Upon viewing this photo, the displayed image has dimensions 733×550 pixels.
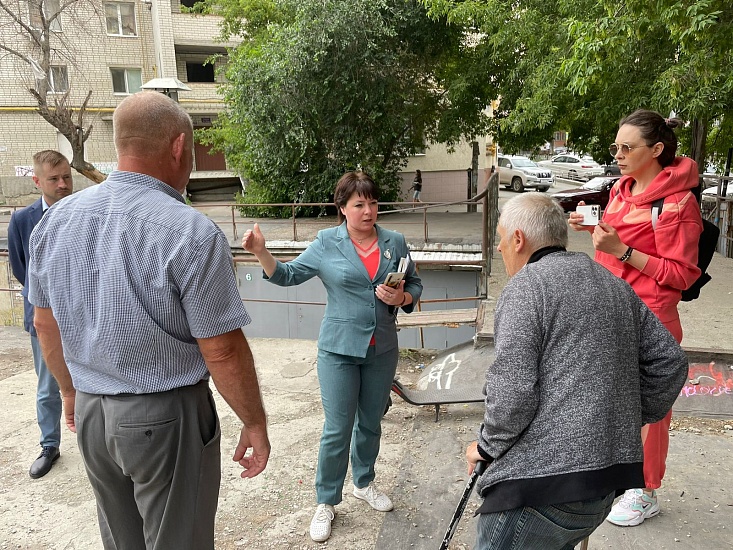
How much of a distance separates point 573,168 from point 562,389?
33.4 meters

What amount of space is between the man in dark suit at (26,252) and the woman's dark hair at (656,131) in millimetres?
3187

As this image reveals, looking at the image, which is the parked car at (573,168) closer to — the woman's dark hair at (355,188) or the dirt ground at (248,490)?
the dirt ground at (248,490)

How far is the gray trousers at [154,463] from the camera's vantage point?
5.98 ft

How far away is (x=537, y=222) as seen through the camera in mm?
1811

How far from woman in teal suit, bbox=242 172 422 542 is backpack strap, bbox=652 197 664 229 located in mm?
1217

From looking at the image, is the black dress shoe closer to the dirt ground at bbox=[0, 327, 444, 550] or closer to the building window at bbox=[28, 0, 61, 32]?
the dirt ground at bbox=[0, 327, 444, 550]

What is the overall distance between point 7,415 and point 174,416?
3.62m

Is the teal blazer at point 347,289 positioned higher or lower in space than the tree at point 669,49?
lower

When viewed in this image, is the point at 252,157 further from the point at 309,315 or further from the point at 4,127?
the point at 4,127

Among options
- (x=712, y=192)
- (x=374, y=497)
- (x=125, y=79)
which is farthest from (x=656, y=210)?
(x=125, y=79)

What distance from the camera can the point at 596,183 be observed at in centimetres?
2020

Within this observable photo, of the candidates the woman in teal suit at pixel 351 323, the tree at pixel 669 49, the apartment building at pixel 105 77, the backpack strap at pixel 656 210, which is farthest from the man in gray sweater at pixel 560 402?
the apartment building at pixel 105 77

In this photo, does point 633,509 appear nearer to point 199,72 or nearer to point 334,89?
point 334,89

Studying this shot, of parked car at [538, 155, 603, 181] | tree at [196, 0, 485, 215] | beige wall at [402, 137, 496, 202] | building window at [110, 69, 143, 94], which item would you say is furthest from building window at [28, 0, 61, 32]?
parked car at [538, 155, 603, 181]
